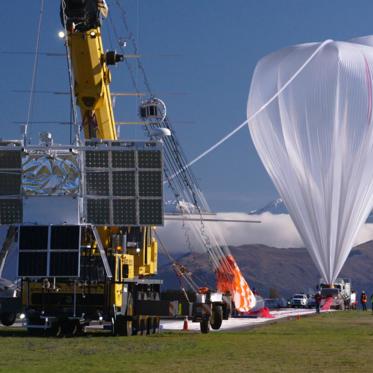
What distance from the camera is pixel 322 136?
235 ft

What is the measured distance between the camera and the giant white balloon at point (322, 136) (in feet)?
232

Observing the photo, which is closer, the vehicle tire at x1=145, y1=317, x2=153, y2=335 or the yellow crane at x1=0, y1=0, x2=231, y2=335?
the yellow crane at x1=0, y1=0, x2=231, y2=335

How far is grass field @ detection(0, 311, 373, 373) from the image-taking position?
2616 centimetres

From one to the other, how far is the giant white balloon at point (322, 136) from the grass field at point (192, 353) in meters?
30.7

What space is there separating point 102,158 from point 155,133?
356 centimetres

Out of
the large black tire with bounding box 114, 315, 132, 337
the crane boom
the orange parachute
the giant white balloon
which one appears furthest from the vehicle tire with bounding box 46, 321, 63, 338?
the giant white balloon

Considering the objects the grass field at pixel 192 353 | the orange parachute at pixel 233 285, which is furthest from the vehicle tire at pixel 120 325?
the orange parachute at pixel 233 285

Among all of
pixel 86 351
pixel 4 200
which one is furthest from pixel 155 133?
pixel 86 351

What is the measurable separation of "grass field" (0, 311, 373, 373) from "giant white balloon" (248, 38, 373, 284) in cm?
3070

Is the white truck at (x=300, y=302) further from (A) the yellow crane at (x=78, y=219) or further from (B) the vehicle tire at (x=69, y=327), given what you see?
(B) the vehicle tire at (x=69, y=327)

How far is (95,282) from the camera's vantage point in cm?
3731

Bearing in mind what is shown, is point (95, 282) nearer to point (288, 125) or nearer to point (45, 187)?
point (45, 187)

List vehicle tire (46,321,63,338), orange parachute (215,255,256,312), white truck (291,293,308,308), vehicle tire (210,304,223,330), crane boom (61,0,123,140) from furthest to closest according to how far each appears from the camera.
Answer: white truck (291,293,308,308) < orange parachute (215,255,256,312) < vehicle tire (210,304,223,330) < crane boom (61,0,123,140) < vehicle tire (46,321,63,338)

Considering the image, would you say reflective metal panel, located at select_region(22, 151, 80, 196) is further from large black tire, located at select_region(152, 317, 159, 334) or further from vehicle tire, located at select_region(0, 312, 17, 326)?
large black tire, located at select_region(152, 317, 159, 334)
